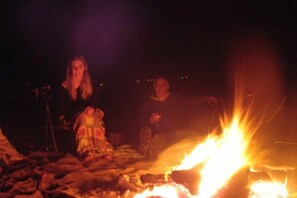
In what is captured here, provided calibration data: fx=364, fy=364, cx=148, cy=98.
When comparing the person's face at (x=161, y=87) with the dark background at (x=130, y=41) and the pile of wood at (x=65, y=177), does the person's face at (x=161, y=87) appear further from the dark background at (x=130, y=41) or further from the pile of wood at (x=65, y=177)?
the dark background at (x=130, y=41)

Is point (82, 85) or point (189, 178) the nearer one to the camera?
point (189, 178)

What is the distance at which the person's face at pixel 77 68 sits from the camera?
6.31m

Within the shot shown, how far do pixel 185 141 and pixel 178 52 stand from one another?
743cm

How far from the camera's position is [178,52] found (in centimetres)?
1333

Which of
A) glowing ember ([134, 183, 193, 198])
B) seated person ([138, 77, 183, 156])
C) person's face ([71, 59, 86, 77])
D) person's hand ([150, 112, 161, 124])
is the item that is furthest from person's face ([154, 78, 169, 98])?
glowing ember ([134, 183, 193, 198])

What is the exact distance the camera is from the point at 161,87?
6.41m

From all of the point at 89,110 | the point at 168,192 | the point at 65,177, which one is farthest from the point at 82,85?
the point at 168,192

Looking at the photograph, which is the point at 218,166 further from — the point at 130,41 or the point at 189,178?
the point at 130,41

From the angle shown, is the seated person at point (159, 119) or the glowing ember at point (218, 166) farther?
the seated person at point (159, 119)

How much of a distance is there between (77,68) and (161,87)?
59.1 inches

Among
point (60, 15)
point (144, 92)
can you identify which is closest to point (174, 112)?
point (144, 92)

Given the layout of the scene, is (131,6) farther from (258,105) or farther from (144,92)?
(258,105)

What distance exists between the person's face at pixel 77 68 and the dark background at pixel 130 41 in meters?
2.65

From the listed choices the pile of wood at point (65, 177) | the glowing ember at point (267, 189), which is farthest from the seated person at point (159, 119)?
the glowing ember at point (267, 189)
